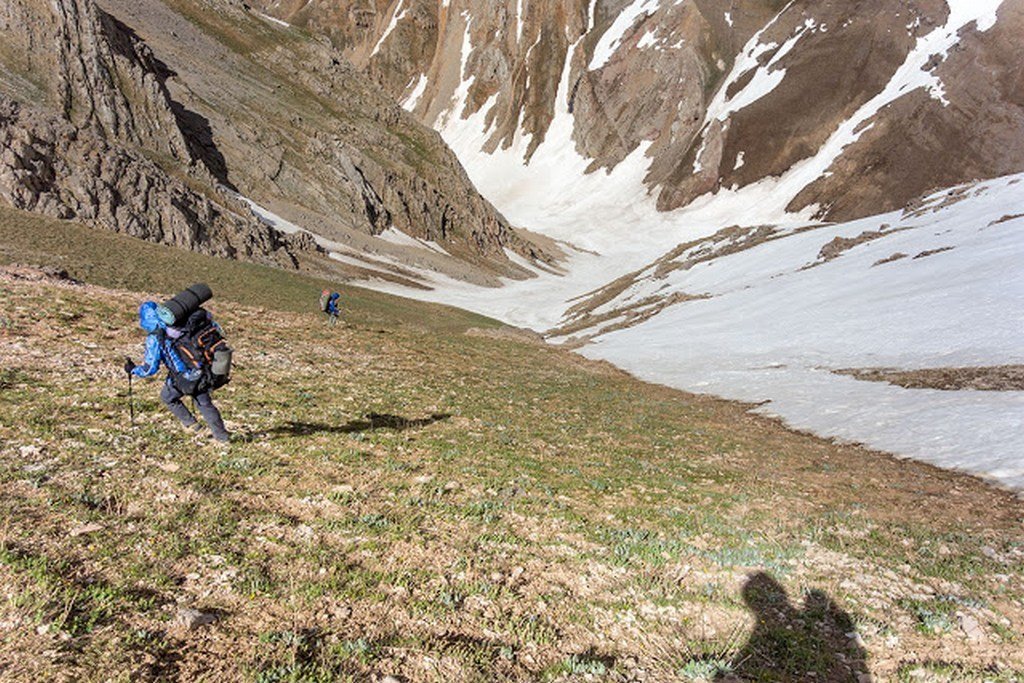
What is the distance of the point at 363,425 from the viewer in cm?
1302

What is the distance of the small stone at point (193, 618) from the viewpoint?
4938 millimetres

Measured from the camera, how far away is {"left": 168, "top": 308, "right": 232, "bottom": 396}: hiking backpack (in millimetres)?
9023

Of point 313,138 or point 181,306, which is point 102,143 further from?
point 181,306

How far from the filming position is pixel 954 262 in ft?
119

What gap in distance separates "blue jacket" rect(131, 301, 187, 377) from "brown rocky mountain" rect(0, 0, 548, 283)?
55677 millimetres

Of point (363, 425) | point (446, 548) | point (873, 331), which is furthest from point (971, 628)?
point (873, 331)

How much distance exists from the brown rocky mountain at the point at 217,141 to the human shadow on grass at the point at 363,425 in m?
54.8

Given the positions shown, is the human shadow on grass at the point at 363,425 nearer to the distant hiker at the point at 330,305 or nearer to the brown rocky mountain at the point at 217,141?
the distant hiker at the point at 330,305

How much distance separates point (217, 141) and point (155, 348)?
331 ft

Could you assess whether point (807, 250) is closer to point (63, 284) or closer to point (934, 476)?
point (934, 476)

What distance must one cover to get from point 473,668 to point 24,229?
5027 centimetres

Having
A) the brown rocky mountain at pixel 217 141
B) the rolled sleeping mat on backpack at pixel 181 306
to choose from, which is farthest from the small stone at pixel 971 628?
the brown rocky mountain at pixel 217 141

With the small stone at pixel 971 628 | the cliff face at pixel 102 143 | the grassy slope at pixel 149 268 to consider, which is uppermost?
the cliff face at pixel 102 143

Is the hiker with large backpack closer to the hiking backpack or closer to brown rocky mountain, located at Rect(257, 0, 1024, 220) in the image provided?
the hiking backpack
